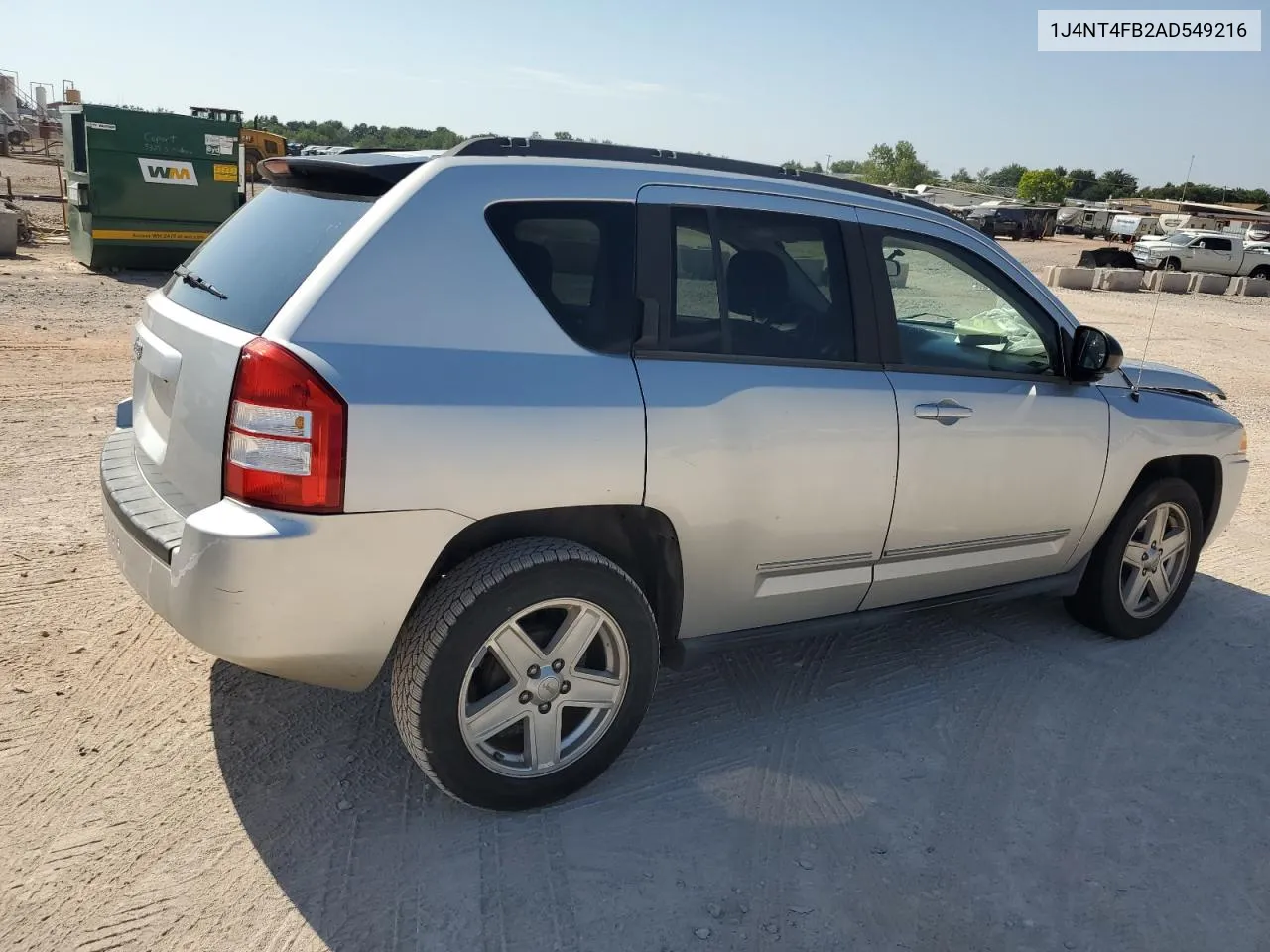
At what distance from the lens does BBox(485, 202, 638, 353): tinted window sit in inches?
118

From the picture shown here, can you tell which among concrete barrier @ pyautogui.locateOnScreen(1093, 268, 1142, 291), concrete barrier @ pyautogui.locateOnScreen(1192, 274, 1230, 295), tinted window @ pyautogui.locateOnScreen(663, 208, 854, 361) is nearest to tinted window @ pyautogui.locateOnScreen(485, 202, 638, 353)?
tinted window @ pyautogui.locateOnScreen(663, 208, 854, 361)

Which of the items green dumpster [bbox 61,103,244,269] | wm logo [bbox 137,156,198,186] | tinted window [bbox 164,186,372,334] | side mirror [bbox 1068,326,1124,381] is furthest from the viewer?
wm logo [bbox 137,156,198,186]

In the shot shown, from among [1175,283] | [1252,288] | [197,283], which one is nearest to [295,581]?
[197,283]

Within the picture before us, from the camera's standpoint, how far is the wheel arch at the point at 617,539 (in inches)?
118

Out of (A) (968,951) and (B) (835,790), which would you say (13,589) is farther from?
(A) (968,951)

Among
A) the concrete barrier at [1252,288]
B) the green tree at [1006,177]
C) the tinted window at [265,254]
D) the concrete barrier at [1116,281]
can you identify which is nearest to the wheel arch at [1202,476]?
the tinted window at [265,254]

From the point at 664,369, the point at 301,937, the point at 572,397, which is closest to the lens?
the point at 301,937

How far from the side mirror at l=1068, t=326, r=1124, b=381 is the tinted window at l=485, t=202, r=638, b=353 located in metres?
2.01

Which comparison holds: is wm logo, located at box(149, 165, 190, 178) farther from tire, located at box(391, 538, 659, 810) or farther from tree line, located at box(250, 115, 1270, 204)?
tree line, located at box(250, 115, 1270, 204)

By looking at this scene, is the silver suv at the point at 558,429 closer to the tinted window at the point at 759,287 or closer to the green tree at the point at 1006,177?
the tinted window at the point at 759,287

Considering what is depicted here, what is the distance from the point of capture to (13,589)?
4.34 meters

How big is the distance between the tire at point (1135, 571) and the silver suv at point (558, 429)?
0.69 metres

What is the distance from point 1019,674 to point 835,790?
137cm

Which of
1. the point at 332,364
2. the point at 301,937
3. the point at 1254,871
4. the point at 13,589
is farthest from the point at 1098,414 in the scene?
the point at 13,589
